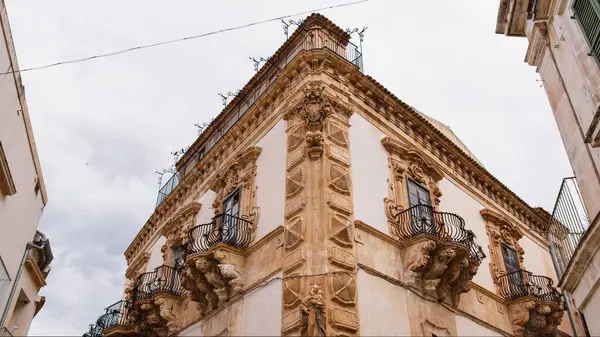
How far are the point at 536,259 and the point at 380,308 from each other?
10211mm

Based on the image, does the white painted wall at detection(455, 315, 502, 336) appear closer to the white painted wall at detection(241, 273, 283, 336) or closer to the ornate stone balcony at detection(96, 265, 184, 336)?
the white painted wall at detection(241, 273, 283, 336)

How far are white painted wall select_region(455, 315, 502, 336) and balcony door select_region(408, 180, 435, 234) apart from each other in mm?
2236

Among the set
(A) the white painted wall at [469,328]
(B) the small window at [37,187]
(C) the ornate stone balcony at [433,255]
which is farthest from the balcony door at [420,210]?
(B) the small window at [37,187]

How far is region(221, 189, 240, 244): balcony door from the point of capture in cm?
1238

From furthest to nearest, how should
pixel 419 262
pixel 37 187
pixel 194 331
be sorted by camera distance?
pixel 37 187, pixel 194 331, pixel 419 262

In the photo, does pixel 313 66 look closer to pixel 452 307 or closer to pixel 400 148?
pixel 400 148

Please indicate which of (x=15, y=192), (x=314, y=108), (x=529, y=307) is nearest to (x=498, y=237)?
(x=529, y=307)

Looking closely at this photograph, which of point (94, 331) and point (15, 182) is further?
point (94, 331)

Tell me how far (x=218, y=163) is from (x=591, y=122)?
1083 centimetres

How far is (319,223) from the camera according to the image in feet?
35.5

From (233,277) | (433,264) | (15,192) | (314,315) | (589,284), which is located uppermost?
(15,192)

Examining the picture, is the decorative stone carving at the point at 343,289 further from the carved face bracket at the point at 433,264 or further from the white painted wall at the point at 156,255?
the white painted wall at the point at 156,255

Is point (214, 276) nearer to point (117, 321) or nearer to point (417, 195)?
point (417, 195)

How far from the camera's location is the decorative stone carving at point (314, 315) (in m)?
9.40
